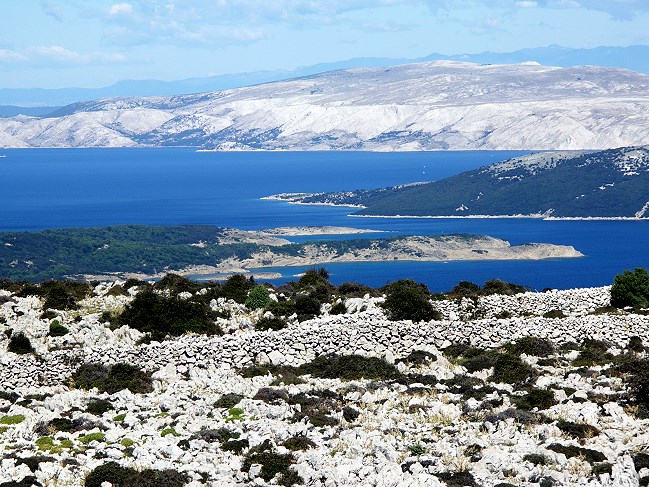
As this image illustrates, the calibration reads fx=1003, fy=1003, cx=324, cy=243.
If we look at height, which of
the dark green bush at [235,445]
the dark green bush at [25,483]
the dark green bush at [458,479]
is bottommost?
the dark green bush at [235,445]

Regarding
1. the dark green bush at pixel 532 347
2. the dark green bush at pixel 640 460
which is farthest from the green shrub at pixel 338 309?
the dark green bush at pixel 640 460

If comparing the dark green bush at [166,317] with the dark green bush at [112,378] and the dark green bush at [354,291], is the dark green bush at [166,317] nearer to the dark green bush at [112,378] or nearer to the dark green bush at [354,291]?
the dark green bush at [112,378]

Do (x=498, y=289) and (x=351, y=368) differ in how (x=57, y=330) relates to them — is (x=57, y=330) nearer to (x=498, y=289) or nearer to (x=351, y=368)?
(x=351, y=368)

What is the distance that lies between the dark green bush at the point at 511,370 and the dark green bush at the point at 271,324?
829cm

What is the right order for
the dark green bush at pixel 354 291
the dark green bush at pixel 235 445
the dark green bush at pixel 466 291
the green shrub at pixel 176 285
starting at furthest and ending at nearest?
the green shrub at pixel 176 285 → the dark green bush at pixel 354 291 → the dark green bush at pixel 466 291 → the dark green bush at pixel 235 445

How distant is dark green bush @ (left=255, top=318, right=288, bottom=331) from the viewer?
3609cm

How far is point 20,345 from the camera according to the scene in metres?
33.8

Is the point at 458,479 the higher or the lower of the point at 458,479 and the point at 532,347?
the higher

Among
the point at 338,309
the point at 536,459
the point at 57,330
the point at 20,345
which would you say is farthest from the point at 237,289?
the point at 536,459

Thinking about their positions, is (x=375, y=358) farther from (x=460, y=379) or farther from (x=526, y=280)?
(x=526, y=280)

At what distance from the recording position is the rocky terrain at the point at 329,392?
2205 centimetres

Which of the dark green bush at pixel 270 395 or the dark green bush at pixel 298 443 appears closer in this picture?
the dark green bush at pixel 298 443

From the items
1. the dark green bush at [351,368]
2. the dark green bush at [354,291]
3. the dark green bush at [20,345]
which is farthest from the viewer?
the dark green bush at [354,291]

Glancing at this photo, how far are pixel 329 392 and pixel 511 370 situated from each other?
5816mm
